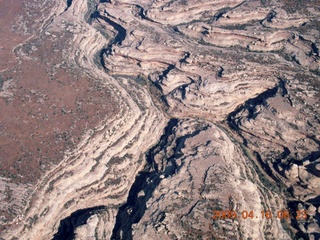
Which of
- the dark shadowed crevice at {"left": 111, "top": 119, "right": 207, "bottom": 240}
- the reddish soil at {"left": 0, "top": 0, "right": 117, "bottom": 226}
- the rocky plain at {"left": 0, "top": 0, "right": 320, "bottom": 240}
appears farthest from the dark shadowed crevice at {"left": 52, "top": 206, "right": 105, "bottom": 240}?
the reddish soil at {"left": 0, "top": 0, "right": 117, "bottom": 226}

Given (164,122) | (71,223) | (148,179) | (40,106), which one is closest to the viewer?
(71,223)

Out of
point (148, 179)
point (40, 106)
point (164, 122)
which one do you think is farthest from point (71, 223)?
point (164, 122)

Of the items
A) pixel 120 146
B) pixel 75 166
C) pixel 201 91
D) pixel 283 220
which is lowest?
pixel 283 220

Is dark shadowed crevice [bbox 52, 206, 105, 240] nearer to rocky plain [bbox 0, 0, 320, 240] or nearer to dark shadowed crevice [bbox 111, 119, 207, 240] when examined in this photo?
rocky plain [bbox 0, 0, 320, 240]

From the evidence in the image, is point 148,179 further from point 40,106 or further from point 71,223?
point 40,106

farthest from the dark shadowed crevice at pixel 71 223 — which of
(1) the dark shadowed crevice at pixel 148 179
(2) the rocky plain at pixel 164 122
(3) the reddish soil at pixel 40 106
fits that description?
(3) the reddish soil at pixel 40 106

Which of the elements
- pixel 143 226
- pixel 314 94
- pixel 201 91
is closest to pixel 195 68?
pixel 201 91

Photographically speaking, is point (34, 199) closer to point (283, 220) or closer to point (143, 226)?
point (143, 226)

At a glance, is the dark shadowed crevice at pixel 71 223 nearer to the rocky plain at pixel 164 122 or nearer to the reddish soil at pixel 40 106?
the rocky plain at pixel 164 122
